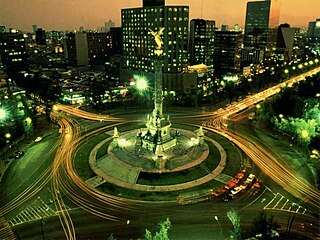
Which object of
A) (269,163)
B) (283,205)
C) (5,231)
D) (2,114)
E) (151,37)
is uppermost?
(151,37)

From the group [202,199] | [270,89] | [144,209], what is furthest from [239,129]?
[270,89]

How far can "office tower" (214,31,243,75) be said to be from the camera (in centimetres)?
18438

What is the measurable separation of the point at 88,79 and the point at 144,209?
5028 inches

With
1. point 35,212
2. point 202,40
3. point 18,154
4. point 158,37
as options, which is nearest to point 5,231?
point 35,212

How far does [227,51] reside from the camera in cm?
18775

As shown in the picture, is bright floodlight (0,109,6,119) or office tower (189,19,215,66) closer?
bright floodlight (0,109,6,119)

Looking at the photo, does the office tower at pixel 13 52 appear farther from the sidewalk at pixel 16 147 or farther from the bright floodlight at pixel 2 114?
the sidewalk at pixel 16 147

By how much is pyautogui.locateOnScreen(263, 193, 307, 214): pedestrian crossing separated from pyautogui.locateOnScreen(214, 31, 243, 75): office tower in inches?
5791

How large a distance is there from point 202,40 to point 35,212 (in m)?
163

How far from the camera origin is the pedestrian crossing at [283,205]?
47.0m

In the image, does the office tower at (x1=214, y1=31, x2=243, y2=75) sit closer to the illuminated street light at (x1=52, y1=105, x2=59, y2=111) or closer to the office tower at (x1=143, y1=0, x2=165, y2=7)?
the office tower at (x1=143, y1=0, x2=165, y2=7)

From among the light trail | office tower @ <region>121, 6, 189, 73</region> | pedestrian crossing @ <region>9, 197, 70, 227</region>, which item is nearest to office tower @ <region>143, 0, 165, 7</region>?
office tower @ <region>121, 6, 189, 73</region>

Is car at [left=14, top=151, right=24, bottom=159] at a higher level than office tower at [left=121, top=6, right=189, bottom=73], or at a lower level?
lower

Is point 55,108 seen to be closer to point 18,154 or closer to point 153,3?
point 18,154
